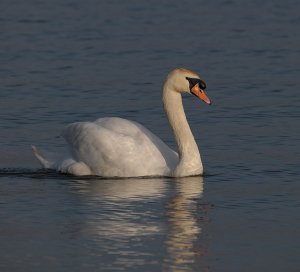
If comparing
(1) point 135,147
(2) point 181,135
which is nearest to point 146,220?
(1) point 135,147

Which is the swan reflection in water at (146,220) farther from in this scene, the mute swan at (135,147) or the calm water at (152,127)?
the mute swan at (135,147)

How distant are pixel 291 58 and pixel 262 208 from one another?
→ 8.54 m

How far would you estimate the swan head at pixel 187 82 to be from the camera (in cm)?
1408

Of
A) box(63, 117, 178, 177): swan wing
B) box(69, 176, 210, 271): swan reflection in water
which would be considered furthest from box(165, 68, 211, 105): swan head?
box(69, 176, 210, 271): swan reflection in water

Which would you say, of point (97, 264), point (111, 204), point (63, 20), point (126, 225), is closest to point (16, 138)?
point (111, 204)

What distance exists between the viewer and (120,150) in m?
13.9

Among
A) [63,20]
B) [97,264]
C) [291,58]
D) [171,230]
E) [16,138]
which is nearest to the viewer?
[97,264]

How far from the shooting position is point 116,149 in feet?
45.7

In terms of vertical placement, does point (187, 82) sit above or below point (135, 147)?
above

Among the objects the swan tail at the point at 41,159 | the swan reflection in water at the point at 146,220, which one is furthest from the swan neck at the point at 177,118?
the swan tail at the point at 41,159

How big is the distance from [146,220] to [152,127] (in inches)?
175

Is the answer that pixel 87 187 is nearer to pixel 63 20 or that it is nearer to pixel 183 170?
pixel 183 170

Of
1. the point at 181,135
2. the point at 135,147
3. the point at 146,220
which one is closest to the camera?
the point at 146,220

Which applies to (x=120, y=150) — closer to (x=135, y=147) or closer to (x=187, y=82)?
(x=135, y=147)
